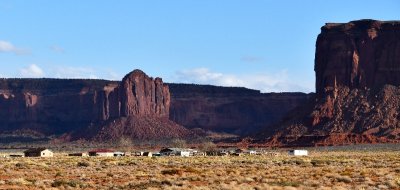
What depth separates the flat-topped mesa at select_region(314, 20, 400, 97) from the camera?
182 metres

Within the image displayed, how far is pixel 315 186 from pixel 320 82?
5706 inches

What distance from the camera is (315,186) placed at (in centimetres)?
4431

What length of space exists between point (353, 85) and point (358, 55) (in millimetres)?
6385

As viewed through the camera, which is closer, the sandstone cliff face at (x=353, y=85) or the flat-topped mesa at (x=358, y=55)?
the sandstone cliff face at (x=353, y=85)

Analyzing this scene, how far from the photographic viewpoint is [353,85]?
7244 inches

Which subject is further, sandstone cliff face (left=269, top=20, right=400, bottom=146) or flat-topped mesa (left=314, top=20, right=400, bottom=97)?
flat-topped mesa (left=314, top=20, right=400, bottom=97)

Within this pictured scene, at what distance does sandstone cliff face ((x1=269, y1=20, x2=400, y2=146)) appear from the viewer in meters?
171

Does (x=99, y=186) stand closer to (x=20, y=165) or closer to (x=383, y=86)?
(x=20, y=165)

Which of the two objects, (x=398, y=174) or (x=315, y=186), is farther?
(x=398, y=174)

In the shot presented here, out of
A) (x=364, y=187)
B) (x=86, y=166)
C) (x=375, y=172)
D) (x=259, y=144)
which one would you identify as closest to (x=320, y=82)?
(x=259, y=144)

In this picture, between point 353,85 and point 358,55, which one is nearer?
point 353,85

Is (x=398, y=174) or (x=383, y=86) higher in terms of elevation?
(x=383, y=86)

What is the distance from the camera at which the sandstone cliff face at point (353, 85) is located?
170750 millimetres

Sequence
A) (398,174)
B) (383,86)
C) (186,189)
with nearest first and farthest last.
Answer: (186,189) → (398,174) → (383,86)
